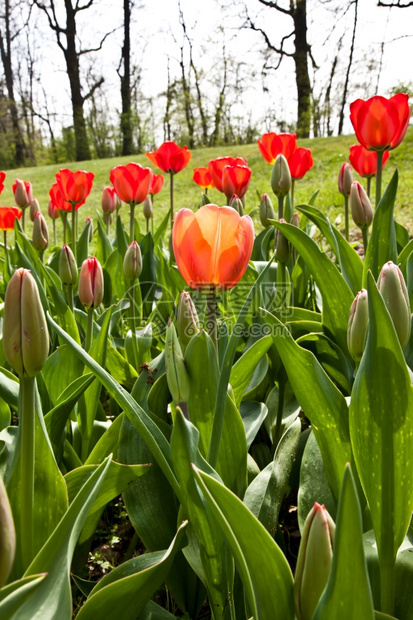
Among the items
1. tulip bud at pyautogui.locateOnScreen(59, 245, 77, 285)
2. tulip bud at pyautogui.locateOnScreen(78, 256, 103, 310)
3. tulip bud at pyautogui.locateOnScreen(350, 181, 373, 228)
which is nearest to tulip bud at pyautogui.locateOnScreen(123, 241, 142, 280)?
tulip bud at pyautogui.locateOnScreen(59, 245, 77, 285)

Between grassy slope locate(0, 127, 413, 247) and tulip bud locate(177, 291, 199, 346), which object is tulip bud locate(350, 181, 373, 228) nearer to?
tulip bud locate(177, 291, 199, 346)

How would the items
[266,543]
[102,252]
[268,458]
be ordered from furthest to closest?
1. [102,252]
2. [268,458]
3. [266,543]

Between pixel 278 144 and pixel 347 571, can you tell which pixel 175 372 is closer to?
pixel 347 571

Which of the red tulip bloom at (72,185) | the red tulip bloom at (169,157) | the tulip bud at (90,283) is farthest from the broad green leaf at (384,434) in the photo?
the red tulip bloom at (169,157)

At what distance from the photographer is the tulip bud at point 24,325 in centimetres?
62

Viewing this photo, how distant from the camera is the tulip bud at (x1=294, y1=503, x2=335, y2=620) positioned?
55 cm

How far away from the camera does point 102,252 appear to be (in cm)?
277

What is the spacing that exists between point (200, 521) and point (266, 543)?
19cm

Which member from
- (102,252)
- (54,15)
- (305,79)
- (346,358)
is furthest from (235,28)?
(346,358)

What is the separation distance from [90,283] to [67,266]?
Answer: 393 millimetres

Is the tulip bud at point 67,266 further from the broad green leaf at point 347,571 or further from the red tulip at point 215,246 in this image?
the broad green leaf at point 347,571

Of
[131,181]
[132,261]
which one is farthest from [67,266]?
[131,181]

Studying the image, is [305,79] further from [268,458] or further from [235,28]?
[268,458]

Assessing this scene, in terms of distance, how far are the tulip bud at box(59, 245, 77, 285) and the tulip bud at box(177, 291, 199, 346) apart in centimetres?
78
